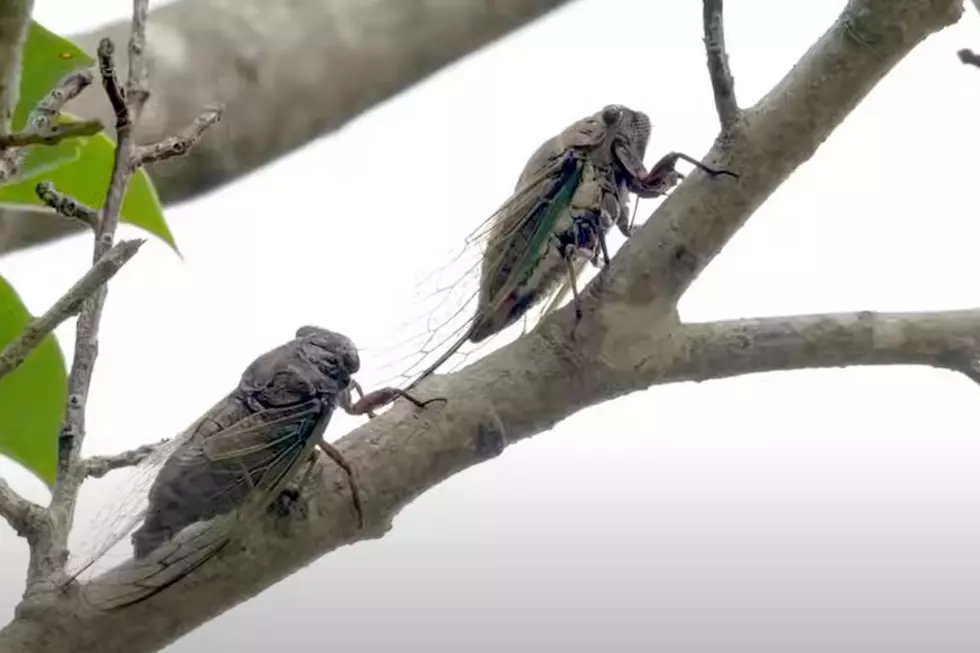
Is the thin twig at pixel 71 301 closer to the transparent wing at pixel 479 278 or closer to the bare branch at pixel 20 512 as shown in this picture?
the bare branch at pixel 20 512

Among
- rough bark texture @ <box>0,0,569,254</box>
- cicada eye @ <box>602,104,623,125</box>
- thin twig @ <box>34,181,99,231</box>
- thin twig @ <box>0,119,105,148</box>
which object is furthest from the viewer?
rough bark texture @ <box>0,0,569,254</box>

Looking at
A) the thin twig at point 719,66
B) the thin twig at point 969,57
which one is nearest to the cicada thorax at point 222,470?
the thin twig at point 719,66

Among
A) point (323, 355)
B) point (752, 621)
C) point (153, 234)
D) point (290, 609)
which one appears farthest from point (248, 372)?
point (752, 621)

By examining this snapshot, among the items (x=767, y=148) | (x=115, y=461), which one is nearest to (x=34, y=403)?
(x=115, y=461)

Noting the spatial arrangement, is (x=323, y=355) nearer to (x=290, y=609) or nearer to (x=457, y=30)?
(x=290, y=609)

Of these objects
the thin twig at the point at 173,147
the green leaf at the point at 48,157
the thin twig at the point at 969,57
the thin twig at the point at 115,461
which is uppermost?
the thin twig at the point at 969,57

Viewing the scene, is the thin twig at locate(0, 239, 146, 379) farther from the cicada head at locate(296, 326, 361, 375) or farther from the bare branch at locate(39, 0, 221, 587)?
the cicada head at locate(296, 326, 361, 375)

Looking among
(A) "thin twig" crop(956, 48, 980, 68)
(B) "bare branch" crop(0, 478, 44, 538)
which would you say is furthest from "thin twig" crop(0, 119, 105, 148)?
(A) "thin twig" crop(956, 48, 980, 68)
